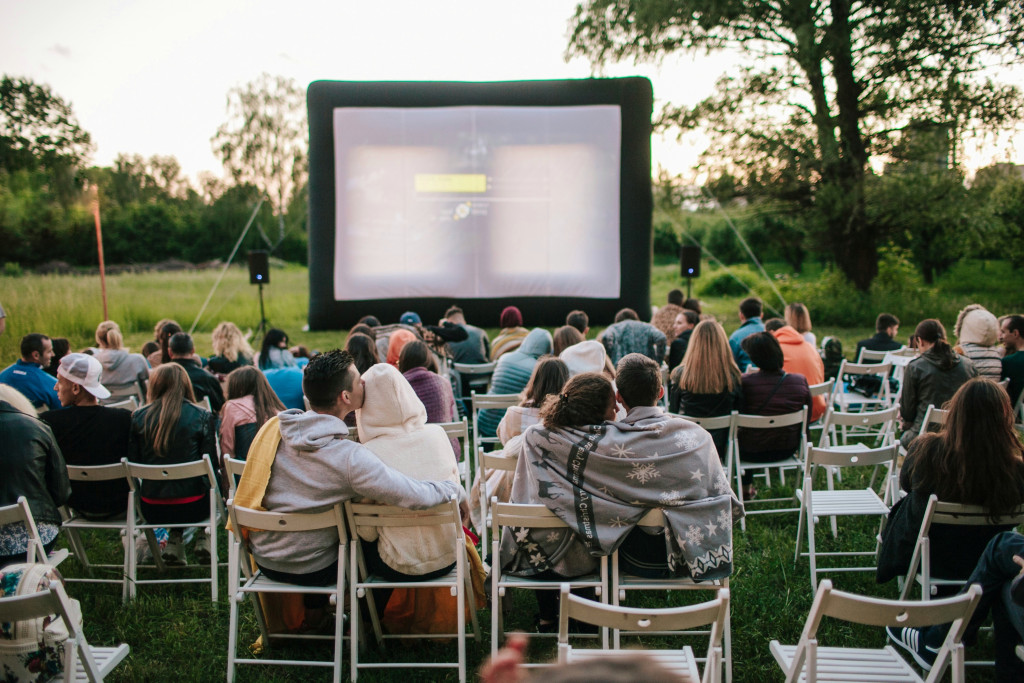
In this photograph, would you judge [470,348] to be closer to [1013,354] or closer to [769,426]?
[769,426]

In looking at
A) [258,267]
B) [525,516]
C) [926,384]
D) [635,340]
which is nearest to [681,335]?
[635,340]

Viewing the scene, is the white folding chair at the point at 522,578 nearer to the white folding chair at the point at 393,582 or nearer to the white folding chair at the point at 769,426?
the white folding chair at the point at 393,582

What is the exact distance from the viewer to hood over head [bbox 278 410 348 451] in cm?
232

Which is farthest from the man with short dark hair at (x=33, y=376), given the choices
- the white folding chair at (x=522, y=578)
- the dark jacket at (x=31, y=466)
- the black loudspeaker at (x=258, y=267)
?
the black loudspeaker at (x=258, y=267)

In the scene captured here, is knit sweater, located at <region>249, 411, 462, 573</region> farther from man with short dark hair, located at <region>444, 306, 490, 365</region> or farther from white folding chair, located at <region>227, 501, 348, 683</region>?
man with short dark hair, located at <region>444, 306, 490, 365</region>

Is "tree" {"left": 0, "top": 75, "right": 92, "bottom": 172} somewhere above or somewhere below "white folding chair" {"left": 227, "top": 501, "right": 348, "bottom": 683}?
above

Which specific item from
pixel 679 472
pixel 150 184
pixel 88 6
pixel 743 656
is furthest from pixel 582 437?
pixel 150 184

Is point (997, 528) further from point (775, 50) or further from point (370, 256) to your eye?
point (775, 50)

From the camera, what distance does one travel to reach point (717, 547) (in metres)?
2.33

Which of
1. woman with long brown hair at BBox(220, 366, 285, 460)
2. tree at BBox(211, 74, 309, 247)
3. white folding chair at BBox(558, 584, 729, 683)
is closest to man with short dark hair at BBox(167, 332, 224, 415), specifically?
woman with long brown hair at BBox(220, 366, 285, 460)

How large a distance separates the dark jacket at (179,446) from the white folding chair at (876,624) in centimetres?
272

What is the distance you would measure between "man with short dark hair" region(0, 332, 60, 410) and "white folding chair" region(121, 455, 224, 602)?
1726 mm

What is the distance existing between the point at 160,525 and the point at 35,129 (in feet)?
76.4
